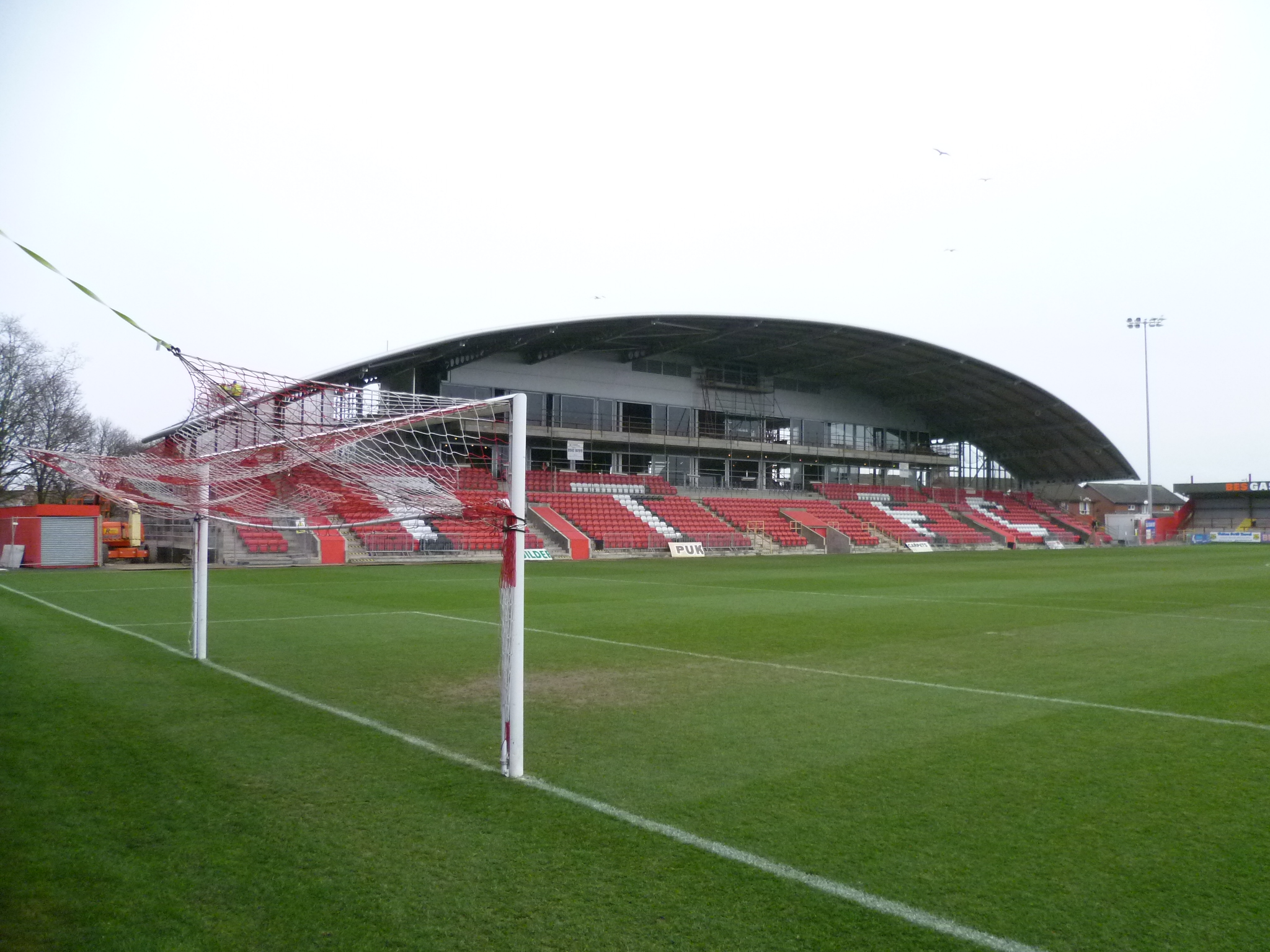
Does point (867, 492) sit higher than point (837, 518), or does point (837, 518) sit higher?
point (867, 492)

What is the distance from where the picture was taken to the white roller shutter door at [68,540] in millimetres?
31031

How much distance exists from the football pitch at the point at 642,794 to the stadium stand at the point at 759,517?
3274 cm

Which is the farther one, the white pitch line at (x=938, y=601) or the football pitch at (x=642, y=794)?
the white pitch line at (x=938, y=601)

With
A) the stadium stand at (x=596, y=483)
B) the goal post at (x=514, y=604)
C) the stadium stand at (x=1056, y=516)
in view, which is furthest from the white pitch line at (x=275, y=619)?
the stadium stand at (x=1056, y=516)

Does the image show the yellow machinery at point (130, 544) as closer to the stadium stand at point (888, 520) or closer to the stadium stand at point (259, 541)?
the stadium stand at point (259, 541)

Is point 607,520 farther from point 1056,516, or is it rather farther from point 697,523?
point 1056,516

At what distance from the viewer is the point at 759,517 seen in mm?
48312

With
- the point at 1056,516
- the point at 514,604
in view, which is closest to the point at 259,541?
the point at 514,604

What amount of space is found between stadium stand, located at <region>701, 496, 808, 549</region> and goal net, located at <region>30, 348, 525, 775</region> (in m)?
35.9

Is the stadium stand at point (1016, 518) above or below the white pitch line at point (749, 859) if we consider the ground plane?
above

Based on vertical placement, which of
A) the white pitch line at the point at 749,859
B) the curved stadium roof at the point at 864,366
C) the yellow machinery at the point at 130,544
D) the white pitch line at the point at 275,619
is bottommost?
the white pitch line at the point at 275,619

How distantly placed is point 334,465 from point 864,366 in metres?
47.0

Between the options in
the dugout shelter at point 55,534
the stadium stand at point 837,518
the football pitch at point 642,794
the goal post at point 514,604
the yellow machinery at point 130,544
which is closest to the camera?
the football pitch at point 642,794

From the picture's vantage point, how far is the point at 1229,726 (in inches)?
289
